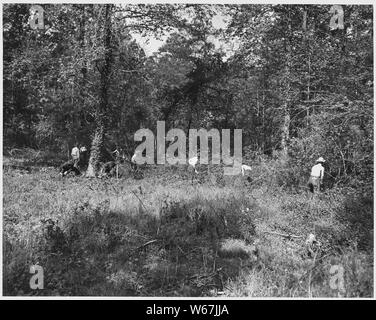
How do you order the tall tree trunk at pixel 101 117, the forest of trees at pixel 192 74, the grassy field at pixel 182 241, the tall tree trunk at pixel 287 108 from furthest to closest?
the tall tree trunk at pixel 101 117 < the tall tree trunk at pixel 287 108 < the forest of trees at pixel 192 74 < the grassy field at pixel 182 241

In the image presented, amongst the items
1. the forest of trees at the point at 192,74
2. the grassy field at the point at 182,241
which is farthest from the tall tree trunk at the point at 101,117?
the grassy field at the point at 182,241

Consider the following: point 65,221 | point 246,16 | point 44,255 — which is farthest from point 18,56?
point 44,255

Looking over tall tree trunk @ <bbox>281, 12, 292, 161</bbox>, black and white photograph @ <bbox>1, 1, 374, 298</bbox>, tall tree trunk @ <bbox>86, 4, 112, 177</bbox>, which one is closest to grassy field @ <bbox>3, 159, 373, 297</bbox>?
black and white photograph @ <bbox>1, 1, 374, 298</bbox>

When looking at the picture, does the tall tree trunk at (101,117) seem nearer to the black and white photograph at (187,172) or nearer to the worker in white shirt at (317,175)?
the black and white photograph at (187,172)

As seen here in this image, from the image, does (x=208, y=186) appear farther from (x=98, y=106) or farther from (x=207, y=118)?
(x=207, y=118)

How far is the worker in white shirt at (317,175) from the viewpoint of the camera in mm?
9930

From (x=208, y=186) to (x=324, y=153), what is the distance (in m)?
3.13

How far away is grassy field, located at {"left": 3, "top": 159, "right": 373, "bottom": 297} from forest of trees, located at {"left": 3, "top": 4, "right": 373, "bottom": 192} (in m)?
1.94

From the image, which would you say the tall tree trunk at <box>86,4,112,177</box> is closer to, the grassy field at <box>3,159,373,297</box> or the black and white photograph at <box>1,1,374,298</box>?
the black and white photograph at <box>1,1,374,298</box>

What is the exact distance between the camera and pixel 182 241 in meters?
6.77

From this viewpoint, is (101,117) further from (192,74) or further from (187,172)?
(192,74)

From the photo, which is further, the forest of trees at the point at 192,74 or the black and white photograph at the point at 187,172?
the forest of trees at the point at 192,74

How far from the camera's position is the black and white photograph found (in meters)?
5.65

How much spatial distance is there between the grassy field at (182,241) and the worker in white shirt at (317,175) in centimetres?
42
